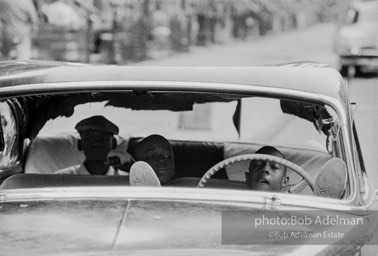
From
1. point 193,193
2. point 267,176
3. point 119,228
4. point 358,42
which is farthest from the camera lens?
point 358,42

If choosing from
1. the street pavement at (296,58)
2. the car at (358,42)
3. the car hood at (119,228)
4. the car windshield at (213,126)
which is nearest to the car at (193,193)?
the car hood at (119,228)

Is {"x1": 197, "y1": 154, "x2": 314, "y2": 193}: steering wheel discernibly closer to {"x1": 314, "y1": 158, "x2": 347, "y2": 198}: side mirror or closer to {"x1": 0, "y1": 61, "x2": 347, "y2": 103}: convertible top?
{"x1": 314, "y1": 158, "x2": 347, "y2": 198}: side mirror

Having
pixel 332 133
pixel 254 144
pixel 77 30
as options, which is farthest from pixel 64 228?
pixel 77 30

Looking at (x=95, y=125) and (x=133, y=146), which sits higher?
(x=95, y=125)

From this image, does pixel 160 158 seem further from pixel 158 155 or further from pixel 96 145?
pixel 96 145

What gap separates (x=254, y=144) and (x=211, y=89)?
2.40 m

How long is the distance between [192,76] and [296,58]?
26.8 metres

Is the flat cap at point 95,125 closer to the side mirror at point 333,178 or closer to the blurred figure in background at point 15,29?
the side mirror at point 333,178

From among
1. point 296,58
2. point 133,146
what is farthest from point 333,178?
point 296,58

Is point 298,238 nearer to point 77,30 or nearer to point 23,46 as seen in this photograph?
point 23,46

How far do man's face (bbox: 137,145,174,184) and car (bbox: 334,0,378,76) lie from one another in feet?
65.2

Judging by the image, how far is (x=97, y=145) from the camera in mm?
5465

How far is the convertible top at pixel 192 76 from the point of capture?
14.0 ft

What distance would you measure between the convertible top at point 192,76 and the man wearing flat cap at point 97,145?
0.84 m
